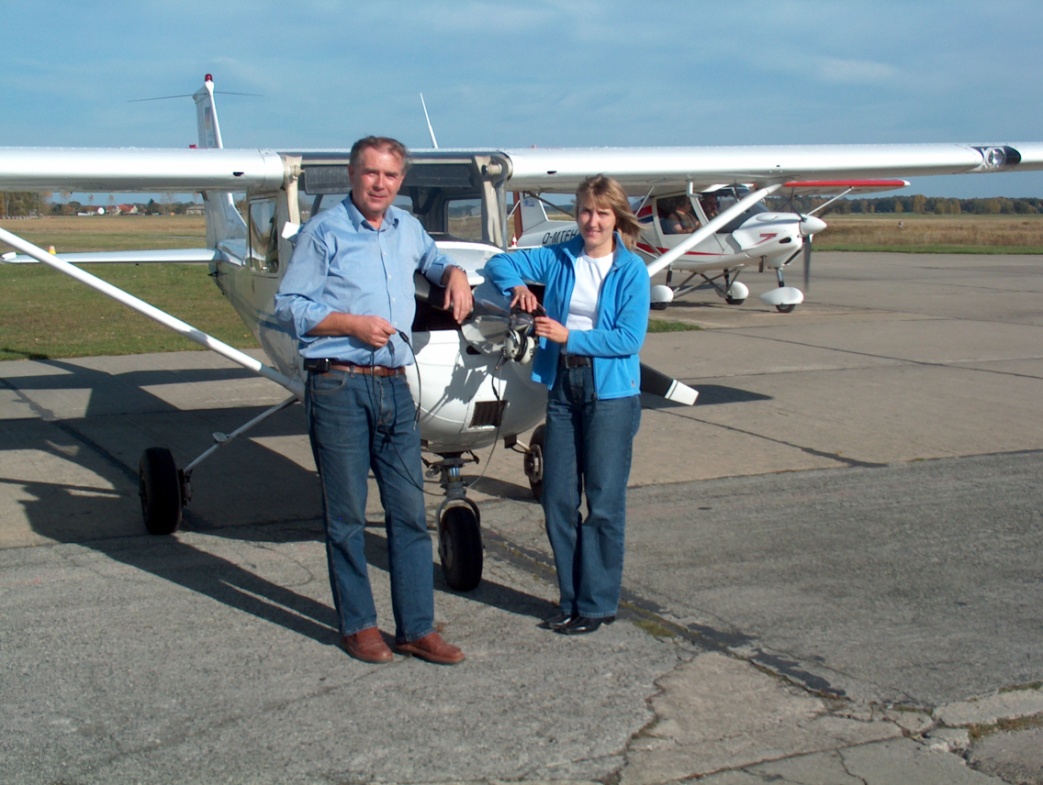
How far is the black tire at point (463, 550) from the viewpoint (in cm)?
476

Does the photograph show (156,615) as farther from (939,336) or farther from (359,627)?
(939,336)

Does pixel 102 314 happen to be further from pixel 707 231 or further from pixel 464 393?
pixel 464 393

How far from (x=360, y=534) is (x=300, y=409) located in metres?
5.42

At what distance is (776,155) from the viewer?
7715 millimetres

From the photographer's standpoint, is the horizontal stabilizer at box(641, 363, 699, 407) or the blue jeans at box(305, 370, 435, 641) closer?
the blue jeans at box(305, 370, 435, 641)

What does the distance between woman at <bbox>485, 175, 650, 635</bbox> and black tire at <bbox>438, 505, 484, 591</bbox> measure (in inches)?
20.6

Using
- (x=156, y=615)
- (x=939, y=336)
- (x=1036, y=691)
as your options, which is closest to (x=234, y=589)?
(x=156, y=615)

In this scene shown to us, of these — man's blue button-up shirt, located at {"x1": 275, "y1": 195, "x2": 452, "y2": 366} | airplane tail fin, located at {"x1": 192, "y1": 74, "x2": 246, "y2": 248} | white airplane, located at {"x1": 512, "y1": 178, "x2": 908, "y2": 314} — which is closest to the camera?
man's blue button-up shirt, located at {"x1": 275, "y1": 195, "x2": 452, "y2": 366}

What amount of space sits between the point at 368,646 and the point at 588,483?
40.0 inches

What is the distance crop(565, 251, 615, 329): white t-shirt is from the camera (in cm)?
425

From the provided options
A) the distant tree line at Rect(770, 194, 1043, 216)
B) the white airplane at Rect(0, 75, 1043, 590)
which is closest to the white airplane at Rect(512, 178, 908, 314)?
the white airplane at Rect(0, 75, 1043, 590)

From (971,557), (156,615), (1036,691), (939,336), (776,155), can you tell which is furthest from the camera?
(939,336)

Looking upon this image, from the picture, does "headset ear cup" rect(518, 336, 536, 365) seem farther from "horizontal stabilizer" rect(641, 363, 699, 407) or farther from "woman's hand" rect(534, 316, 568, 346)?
"horizontal stabilizer" rect(641, 363, 699, 407)

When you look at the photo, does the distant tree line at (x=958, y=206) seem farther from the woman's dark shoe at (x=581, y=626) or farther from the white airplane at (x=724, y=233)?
the woman's dark shoe at (x=581, y=626)
